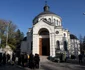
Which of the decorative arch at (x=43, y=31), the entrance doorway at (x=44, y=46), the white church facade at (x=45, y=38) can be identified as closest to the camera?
the white church facade at (x=45, y=38)

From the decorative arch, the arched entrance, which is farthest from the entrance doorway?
the decorative arch

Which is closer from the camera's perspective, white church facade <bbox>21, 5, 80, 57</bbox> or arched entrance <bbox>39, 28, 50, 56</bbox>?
white church facade <bbox>21, 5, 80, 57</bbox>

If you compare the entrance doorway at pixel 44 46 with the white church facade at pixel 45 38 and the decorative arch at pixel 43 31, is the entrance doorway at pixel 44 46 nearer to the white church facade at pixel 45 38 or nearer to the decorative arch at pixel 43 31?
the white church facade at pixel 45 38

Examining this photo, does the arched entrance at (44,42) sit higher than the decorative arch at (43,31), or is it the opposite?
the decorative arch at (43,31)

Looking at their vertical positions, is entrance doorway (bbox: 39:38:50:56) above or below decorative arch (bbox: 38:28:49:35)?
below

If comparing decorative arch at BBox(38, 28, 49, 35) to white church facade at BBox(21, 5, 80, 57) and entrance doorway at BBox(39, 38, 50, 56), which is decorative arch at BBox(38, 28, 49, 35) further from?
entrance doorway at BBox(39, 38, 50, 56)

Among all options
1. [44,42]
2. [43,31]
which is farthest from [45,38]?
[43,31]

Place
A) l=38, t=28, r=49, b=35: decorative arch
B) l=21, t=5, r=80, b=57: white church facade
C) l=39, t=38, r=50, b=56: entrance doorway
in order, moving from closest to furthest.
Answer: l=21, t=5, r=80, b=57: white church facade
l=39, t=38, r=50, b=56: entrance doorway
l=38, t=28, r=49, b=35: decorative arch

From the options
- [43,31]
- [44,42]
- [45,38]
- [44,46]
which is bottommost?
[44,46]

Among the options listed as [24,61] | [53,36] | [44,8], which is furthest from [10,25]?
[24,61]

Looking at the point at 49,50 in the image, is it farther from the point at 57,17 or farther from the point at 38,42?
the point at 57,17

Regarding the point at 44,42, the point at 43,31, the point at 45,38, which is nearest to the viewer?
the point at 44,42

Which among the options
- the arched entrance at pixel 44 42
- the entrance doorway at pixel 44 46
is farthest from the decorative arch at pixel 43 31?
the entrance doorway at pixel 44 46

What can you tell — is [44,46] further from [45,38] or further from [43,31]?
[43,31]
